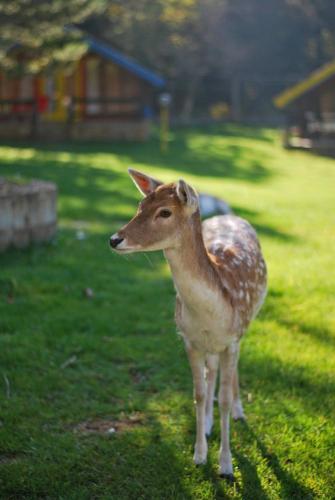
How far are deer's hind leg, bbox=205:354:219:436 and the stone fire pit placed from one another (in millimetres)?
4361

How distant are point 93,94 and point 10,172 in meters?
13.9

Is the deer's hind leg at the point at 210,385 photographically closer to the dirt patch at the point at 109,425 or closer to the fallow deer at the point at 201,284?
the fallow deer at the point at 201,284

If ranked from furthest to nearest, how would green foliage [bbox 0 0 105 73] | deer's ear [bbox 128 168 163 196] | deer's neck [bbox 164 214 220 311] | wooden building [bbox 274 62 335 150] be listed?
wooden building [bbox 274 62 335 150] < green foliage [bbox 0 0 105 73] < deer's ear [bbox 128 168 163 196] < deer's neck [bbox 164 214 220 311]

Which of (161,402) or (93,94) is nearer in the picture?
(161,402)

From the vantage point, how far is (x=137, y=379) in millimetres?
5574

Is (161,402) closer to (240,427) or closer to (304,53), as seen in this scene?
(240,427)

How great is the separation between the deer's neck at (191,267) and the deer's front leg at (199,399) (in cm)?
41

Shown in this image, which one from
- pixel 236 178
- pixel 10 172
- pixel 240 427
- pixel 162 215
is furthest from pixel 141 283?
pixel 236 178

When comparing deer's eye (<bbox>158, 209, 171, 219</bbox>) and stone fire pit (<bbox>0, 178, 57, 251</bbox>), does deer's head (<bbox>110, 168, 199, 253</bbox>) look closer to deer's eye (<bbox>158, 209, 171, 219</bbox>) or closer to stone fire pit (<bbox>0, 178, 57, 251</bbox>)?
deer's eye (<bbox>158, 209, 171, 219</bbox>)

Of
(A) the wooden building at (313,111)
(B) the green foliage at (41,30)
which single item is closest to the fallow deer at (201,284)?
(B) the green foliage at (41,30)

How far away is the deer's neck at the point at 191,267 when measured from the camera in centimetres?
395

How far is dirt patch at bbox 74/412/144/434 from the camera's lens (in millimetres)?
4723

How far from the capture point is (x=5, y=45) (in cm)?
1393

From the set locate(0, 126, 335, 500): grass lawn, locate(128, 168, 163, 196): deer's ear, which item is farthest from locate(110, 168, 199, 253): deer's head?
locate(0, 126, 335, 500): grass lawn
